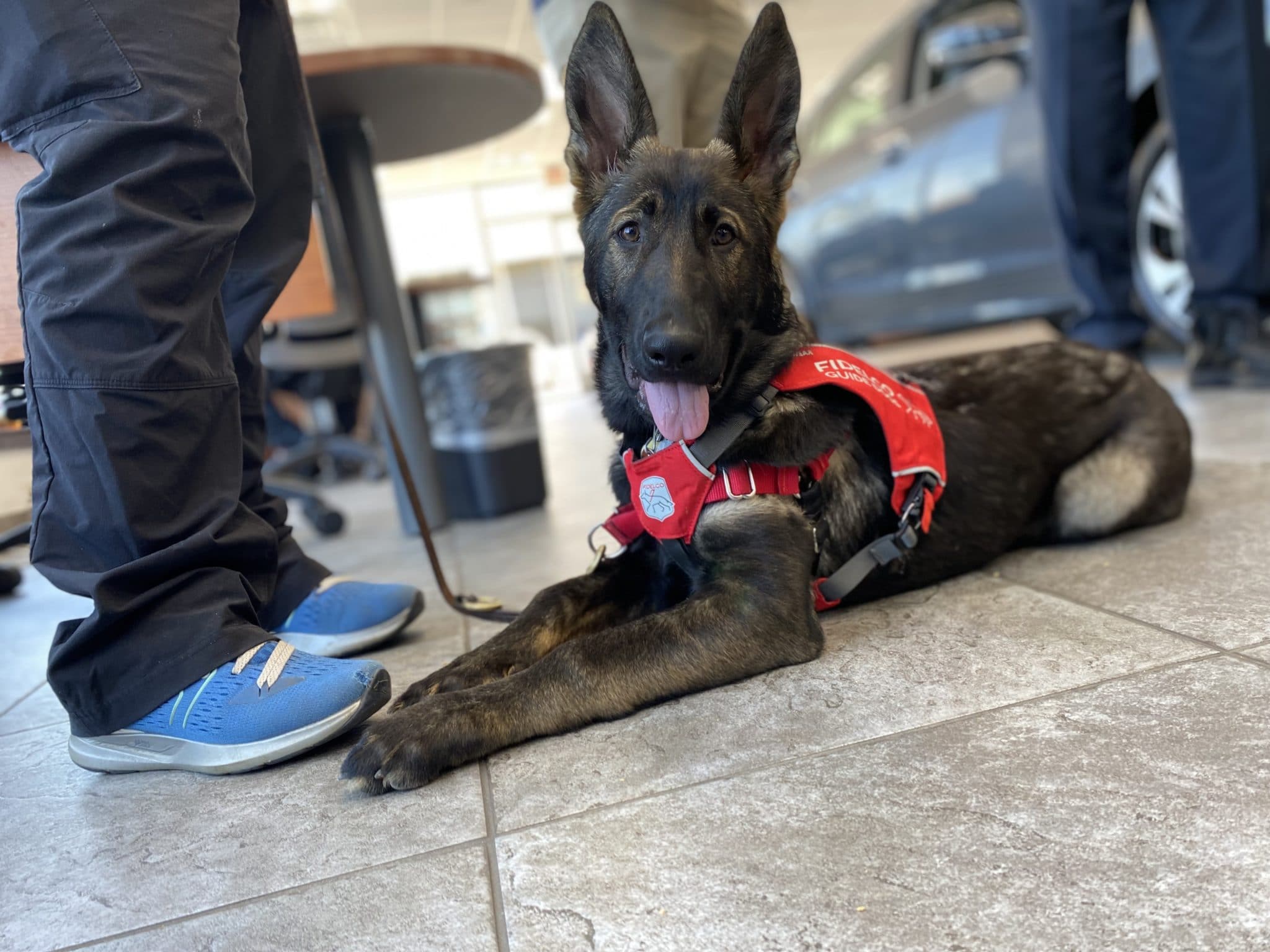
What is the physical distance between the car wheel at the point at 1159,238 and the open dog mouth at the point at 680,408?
11.2ft

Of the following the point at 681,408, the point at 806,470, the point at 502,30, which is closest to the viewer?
the point at 681,408

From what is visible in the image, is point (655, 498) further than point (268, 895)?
Yes

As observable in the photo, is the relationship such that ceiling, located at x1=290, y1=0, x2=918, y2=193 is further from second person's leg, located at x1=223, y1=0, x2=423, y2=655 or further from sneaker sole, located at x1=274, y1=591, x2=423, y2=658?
sneaker sole, located at x1=274, y1=591, x2=423, y2=658

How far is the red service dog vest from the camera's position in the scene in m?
1.77

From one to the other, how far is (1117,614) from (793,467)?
26.9 inches

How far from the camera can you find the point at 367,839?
125 cm

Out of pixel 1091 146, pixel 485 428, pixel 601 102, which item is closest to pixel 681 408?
pixel 601 102

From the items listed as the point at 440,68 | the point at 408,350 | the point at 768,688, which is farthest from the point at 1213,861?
the point at 408,350

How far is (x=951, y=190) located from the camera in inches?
215

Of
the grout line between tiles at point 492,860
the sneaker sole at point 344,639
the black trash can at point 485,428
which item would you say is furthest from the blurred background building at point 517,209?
the grout line between tiles at point 492,860

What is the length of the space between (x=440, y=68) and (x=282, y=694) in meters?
2.38

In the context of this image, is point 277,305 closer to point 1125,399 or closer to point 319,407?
point 1125,399

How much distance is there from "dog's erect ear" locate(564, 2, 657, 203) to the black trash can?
1.91m

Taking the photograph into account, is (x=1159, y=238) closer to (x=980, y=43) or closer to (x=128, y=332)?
(x=980, y=43)
